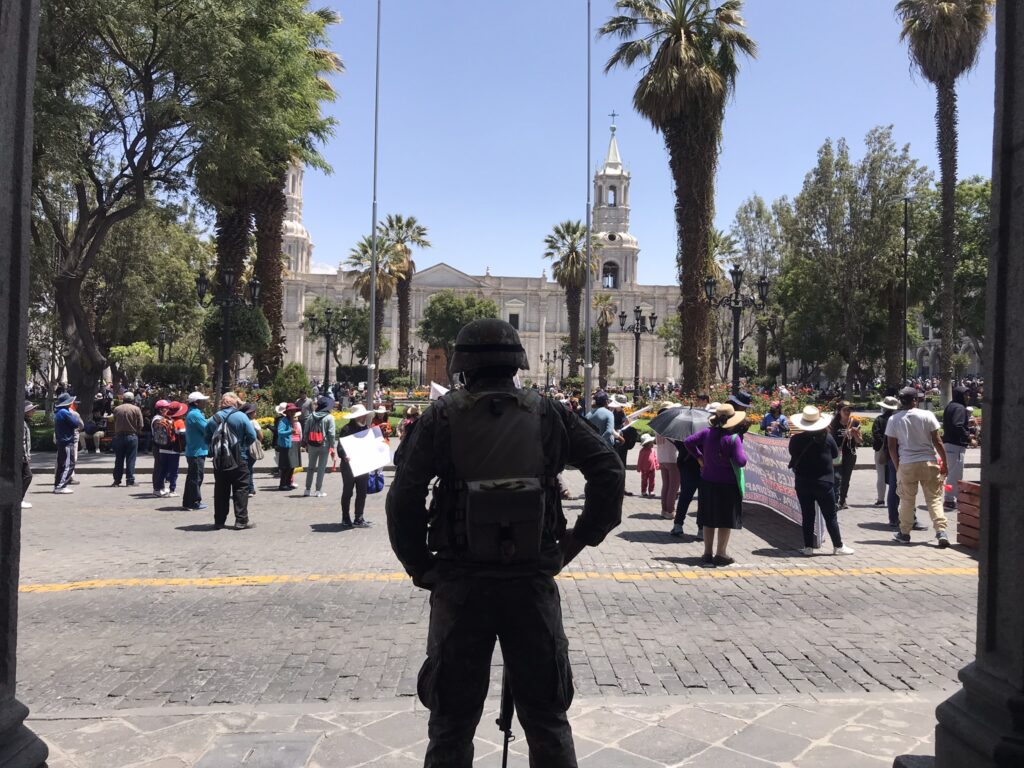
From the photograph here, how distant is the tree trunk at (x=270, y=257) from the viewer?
25.8m

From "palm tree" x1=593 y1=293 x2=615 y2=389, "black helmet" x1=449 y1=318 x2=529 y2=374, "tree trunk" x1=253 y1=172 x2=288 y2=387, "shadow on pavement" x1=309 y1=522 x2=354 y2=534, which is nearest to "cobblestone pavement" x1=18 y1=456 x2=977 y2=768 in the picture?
"shadow on pavement" x1=309 y1=522 x2=354 y2=534

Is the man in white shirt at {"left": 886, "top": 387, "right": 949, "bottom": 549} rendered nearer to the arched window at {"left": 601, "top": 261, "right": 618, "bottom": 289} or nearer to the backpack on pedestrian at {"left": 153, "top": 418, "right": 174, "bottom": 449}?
the backpack on pedestrian at {"left": 153, "top": 418, "right": 174, "bottom": 449}

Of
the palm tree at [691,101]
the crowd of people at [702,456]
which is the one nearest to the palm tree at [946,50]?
the palm tree at [691,101]

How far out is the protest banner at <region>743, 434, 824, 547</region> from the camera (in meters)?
9.41

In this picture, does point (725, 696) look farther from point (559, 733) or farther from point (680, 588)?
point (680, 588)

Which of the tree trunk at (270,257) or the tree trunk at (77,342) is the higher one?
the tree trunk at (270,257)

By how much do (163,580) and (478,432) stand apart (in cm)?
550

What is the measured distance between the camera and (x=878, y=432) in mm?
11688

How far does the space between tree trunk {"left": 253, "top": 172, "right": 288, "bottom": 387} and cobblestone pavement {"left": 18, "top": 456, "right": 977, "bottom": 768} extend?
59.6 ft

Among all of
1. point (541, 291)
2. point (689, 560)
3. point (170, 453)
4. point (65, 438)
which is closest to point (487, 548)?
point (689, 560)

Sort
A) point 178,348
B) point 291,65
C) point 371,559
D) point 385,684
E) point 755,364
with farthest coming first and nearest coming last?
point 755,364
point 178,348
point 291,65
point 371,559
point 385,684

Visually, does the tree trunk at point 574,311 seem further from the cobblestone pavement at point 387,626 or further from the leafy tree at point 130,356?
the cobblestone pavement at point 387,626

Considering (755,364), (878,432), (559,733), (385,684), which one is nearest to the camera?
(559,733)

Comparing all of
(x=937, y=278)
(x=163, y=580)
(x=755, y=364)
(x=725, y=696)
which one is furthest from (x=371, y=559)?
(x=755, y=364)
